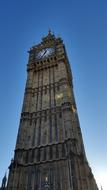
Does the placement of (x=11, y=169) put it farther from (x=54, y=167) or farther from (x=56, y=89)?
(x=56, y=89)

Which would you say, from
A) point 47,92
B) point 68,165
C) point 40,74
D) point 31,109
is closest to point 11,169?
point 68,165

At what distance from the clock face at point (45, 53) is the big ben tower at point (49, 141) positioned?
4.26 m

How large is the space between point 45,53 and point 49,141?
906 inches

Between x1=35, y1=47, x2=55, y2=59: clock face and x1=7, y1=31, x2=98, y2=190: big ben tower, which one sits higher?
x1=35, y1=47, x2=55, y2=59: clock face

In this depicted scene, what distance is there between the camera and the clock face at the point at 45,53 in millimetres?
44700

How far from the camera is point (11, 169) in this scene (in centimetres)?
2384

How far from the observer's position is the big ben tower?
22184mm

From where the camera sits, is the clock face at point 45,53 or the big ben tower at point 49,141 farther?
the clock face at point 45,53

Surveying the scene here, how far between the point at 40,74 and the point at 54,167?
789 inches

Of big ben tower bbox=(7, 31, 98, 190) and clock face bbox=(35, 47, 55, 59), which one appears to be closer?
big ben tower bbox=(7, 31, 98, 190)

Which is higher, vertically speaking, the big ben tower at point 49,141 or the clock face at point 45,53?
the clock face at point 45,53

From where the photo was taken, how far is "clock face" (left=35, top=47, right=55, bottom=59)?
4470 centimetres

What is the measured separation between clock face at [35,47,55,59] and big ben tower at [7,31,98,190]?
4259mm

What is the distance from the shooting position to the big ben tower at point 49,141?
22.2 metres
